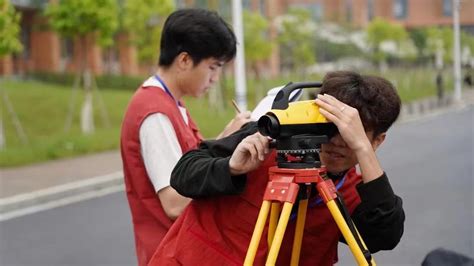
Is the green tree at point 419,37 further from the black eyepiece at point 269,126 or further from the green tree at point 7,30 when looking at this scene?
the black eyepiece at point 269,126

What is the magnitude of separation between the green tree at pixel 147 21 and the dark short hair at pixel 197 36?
15996 millimetres

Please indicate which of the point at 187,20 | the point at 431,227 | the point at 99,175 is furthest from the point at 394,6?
the point at 187,20

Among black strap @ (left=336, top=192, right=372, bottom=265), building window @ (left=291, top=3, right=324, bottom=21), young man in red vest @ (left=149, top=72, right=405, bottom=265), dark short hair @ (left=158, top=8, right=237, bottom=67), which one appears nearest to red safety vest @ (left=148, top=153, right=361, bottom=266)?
young man in red vest @ (left=149, top=72, right=405, bottom=265)

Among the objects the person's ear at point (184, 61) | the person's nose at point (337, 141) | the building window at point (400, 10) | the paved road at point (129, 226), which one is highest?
the person's ear at point (184, 61)

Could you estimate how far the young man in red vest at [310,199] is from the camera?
1.68 metres

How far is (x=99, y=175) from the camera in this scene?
10836 mm

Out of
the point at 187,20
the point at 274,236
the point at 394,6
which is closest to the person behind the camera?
the point at 274,236

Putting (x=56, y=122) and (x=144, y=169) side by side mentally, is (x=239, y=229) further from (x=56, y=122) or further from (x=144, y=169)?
(x=56, y=122)

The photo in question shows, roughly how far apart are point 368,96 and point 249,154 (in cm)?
28

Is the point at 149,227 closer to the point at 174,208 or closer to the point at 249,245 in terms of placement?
the point at 174,208

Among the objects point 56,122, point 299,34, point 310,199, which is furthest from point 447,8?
point 310,199

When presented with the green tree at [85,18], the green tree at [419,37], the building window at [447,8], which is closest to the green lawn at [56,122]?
the green tree at [85,18]

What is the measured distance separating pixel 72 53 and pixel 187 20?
99.6ft

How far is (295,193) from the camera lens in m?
1.59
